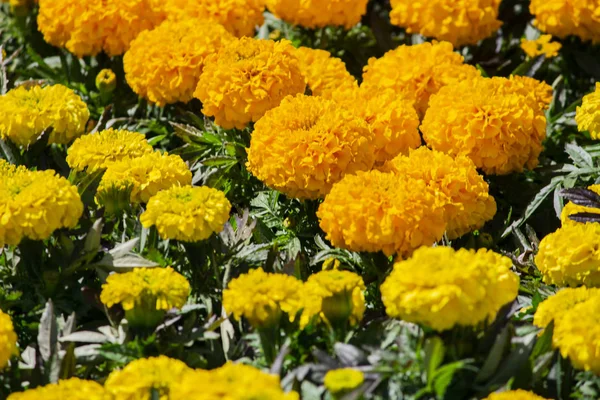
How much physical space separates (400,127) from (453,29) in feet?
2.73

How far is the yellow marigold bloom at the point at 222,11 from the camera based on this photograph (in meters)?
3.36

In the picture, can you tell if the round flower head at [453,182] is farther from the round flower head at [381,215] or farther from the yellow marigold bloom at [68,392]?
the yellow marigold bloom at [68,392]

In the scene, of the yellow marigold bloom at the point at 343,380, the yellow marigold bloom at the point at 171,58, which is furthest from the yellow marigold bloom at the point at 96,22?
the yellow marigold bloom at the point at 343,380

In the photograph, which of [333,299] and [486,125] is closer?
[333,299]

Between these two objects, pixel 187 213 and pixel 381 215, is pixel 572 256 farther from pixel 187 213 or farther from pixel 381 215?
pixel 187 213

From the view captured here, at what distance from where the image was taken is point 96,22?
3301 mm

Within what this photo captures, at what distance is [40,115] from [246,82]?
618mm

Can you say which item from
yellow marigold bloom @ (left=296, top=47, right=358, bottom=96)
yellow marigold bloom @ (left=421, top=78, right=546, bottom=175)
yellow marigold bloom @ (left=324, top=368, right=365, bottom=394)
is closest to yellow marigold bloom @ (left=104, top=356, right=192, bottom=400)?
yellow marigold bloom @ (left=324, top=368, right=365, bottom=394)

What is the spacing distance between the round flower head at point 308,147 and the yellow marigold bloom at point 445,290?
2.05 ft

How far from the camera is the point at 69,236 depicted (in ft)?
7.88

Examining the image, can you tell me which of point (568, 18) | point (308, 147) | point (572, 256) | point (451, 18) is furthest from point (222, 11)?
point (572, 256)

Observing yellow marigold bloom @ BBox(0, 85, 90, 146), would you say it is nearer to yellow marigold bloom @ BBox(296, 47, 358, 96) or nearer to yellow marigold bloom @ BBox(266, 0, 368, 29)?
yellow marigold bloom @ BBox(296, 47, 358, 96)

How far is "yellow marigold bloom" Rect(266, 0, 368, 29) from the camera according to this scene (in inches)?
133

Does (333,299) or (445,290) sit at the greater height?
(445,290)
